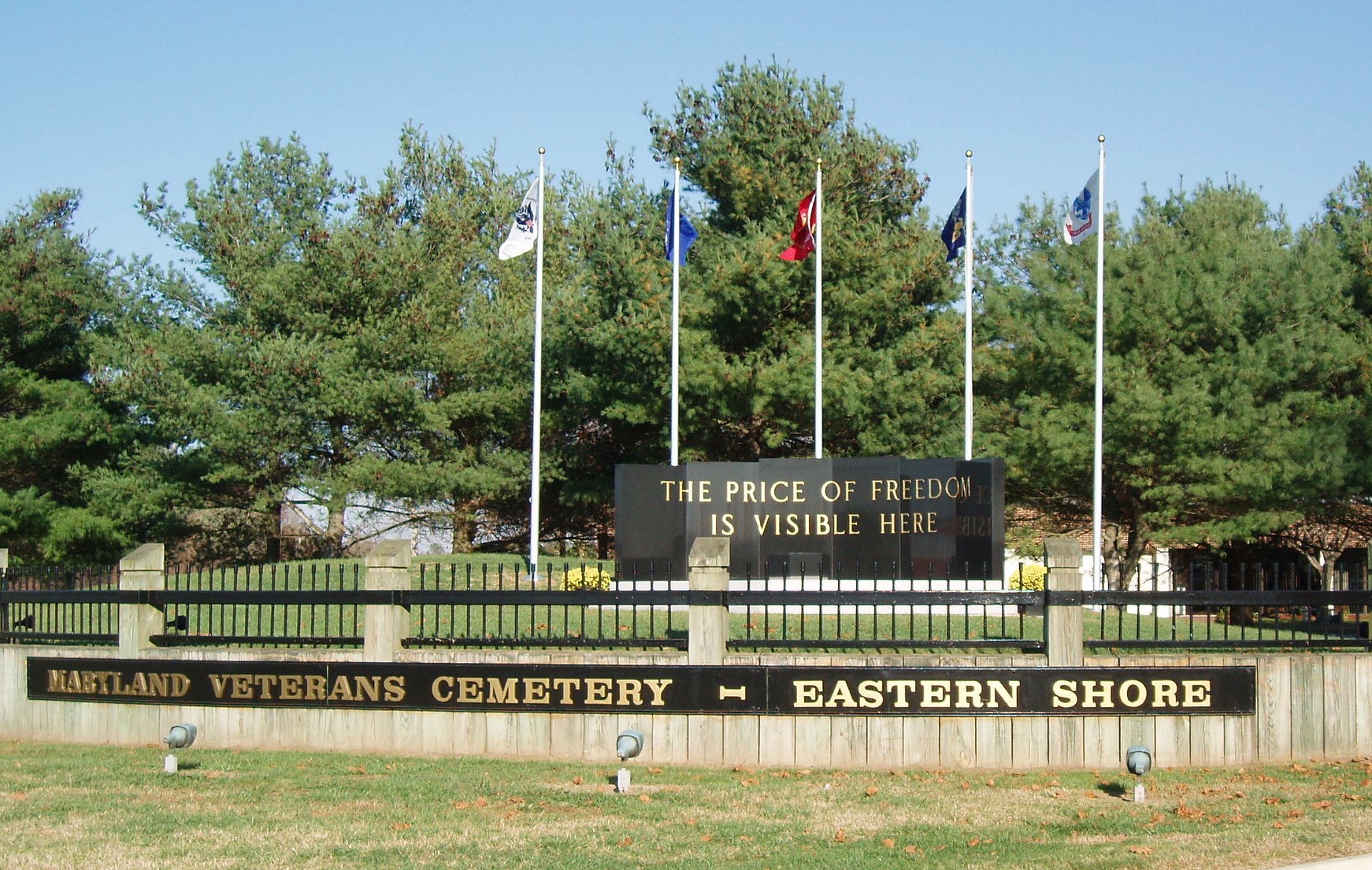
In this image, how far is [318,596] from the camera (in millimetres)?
12406

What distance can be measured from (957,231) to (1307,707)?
1305 cm

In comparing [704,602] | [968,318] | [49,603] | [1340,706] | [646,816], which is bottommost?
[646,816]

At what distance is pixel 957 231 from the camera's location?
922 inches

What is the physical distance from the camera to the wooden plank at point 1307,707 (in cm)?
1162

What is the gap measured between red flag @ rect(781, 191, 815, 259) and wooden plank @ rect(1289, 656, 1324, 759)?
539 inches

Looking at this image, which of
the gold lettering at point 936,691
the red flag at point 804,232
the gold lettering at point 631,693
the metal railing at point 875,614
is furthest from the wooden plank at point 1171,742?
the red flag at point 804,232

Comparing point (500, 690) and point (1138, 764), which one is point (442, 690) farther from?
point (1138, 764)

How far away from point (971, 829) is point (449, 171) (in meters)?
42.8

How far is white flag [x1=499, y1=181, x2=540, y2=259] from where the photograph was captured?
2397 centimetres

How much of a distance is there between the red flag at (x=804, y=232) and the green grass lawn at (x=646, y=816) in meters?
14.2

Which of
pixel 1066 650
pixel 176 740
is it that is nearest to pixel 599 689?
pixel 176 740

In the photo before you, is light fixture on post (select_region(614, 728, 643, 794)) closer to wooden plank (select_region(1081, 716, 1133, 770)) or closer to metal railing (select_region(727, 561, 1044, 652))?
metal railing (select_region(727, 561, 1044, 652))

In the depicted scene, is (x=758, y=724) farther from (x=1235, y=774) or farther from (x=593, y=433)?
(x=593, y=433)

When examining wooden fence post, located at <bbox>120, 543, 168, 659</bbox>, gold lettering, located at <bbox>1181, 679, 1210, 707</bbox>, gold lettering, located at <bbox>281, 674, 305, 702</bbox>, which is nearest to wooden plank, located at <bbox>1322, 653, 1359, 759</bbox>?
gold lettering, located at <bbox>1181, 679, 1210, 707</bbox>
